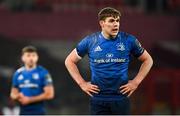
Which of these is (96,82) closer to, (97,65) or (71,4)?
(97,65)

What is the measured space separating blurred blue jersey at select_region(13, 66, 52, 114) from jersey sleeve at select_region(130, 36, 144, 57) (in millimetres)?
2681

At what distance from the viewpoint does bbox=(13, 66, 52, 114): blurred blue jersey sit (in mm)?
8377

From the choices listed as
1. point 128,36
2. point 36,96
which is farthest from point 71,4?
point 128,36

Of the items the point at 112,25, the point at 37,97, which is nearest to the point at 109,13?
the point at 112,25

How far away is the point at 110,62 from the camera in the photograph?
5797 millimetres

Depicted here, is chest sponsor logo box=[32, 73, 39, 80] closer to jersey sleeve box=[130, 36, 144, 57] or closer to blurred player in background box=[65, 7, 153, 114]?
blurred player in background box=[65, 7, 153, 114]

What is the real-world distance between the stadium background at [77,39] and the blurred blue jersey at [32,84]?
3.64 m

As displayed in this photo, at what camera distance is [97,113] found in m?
5.95

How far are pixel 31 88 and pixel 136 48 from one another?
284cm

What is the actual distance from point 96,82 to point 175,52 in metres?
8.06

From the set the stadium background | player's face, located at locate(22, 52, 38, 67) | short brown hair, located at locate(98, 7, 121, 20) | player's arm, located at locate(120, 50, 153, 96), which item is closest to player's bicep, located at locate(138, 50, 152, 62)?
player's arm, located at locate(120, 50, 153, 96)

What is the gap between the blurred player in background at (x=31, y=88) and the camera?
833 cm

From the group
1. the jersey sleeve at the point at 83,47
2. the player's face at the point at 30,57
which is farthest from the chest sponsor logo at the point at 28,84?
the jersey sleeve at the point at 83,47

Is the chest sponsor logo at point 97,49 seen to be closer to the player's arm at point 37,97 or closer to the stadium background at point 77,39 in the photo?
the player's arm at point 37,97
